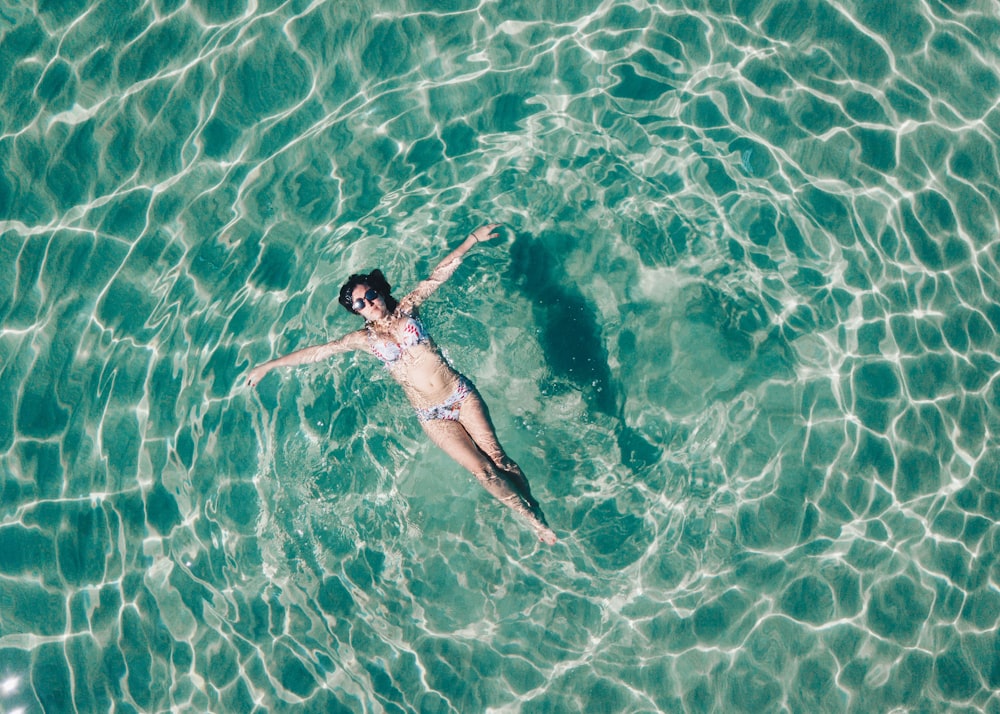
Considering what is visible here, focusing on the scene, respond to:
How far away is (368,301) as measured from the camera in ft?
17.4

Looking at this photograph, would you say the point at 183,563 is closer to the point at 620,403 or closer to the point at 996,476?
the point at 620,403

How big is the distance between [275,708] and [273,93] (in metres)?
5.07

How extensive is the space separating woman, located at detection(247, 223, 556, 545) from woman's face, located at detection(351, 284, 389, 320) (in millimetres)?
34

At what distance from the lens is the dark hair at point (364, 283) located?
528 cm

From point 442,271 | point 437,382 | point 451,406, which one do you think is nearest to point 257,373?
point 437,382

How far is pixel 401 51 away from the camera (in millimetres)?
6293

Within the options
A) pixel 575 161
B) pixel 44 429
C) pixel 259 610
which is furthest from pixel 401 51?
pixel 259 610

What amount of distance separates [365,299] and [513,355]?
155cm

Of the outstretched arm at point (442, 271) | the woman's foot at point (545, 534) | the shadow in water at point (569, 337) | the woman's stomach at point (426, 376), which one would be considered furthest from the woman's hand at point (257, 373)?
the woman's foot at point (545, 534)

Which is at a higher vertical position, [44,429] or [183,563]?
[44,429]

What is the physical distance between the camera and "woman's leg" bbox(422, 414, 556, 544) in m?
5.63

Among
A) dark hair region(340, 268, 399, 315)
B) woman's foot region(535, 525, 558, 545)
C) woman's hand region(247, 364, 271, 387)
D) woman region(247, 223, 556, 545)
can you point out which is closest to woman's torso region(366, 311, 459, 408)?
woman region(247, 223, 556, 545)

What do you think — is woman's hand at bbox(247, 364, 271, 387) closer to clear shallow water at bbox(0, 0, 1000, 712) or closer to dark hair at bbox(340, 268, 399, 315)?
clear shallow water at bbox(0, 0, 1000, 712)

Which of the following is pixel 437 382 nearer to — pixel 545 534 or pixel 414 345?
pixel 414 345
